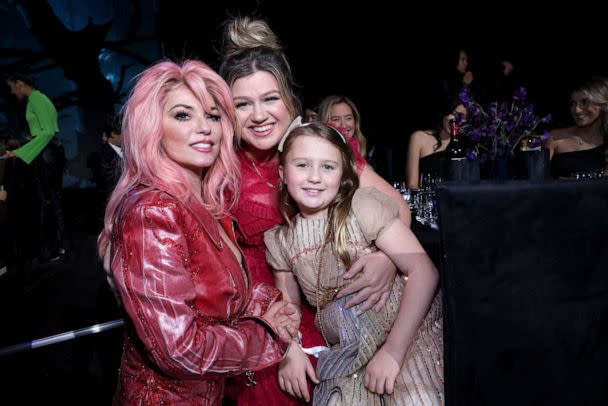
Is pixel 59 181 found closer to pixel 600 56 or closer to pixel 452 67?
pixel 452 67

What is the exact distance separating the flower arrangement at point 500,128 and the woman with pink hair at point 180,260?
1.55 meters

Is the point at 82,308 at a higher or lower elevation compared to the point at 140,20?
lower

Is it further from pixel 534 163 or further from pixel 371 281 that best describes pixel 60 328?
pixel 534 163

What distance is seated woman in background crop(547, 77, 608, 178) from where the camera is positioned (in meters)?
3.70

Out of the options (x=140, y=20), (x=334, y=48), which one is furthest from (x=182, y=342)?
(x=140, y=20)

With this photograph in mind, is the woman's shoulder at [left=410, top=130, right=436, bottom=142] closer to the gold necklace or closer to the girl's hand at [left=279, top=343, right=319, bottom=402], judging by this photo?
the gold necklace

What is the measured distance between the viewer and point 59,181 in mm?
5801

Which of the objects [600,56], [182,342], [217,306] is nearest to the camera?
[182,342]

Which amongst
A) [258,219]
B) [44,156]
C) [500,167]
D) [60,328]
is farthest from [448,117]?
[44,156]

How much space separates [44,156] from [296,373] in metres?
5.24

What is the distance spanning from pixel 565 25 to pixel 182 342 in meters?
6.58

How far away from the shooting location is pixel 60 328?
3.76 metres

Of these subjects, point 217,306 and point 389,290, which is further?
point 389,290

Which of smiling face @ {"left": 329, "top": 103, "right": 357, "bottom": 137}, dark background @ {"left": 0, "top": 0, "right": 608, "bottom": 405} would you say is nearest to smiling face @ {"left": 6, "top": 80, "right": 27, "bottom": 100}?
dark background @ {"left": 0, "top": 0, "right": 608, "bottom": 405}
